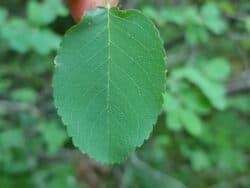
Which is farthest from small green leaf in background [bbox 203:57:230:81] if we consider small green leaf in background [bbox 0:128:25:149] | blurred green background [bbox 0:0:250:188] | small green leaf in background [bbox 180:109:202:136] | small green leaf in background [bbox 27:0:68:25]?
small green leaf in background [bbox 0:128:25:149]

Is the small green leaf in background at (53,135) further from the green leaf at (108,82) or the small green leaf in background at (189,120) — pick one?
the green leaf at (108,82)

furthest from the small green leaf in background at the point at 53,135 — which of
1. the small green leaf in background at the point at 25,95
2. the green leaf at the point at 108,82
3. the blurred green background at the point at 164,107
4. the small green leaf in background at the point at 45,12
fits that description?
the green leaf at the point at 108,82

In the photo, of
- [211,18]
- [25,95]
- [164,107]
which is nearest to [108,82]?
[164,107]

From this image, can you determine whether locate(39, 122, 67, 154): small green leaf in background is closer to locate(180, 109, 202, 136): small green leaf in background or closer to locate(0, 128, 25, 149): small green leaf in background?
locate(0, 128, 25, 149): small green leaf in background

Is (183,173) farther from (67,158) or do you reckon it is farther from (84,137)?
(84,137)

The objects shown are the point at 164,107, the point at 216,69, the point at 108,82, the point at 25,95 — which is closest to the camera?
the point at 108,82

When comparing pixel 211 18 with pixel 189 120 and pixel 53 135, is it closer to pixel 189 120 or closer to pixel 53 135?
pixel 189 120
